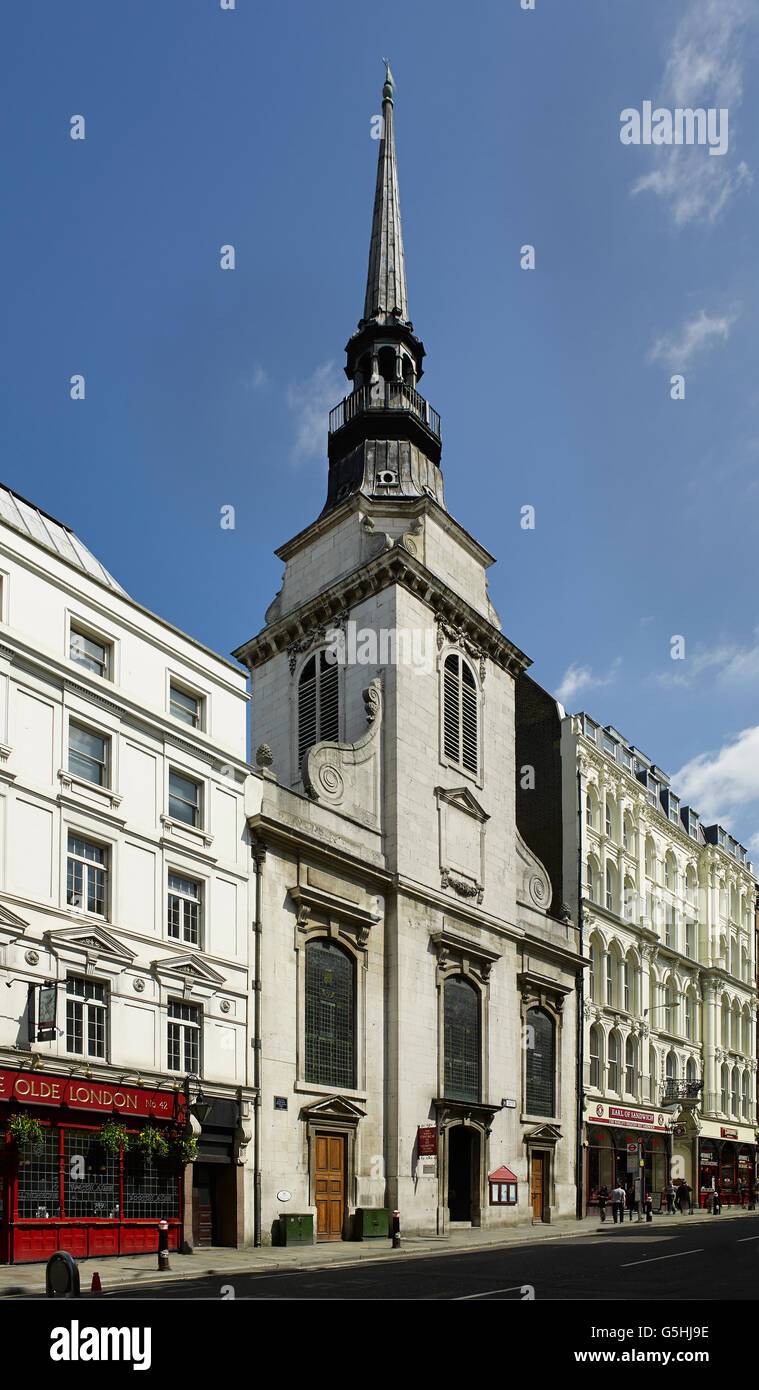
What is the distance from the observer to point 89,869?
2541 centimetres

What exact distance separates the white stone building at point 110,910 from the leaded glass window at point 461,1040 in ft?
33.4

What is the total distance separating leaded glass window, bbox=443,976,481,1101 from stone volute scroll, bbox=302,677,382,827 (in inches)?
263

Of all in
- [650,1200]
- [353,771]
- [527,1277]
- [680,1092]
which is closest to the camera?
[527,1277]

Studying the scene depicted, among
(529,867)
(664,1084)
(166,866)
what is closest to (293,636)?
(529,867)

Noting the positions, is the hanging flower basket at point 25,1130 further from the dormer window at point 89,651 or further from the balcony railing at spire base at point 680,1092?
the balcony railing at spire base at point 680,1092

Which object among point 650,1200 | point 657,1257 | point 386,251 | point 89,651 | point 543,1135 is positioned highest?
point 386,251

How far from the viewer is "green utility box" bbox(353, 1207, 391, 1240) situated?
3125 centimetres

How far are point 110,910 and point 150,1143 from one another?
500 centimetres

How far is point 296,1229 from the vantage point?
94.1ft

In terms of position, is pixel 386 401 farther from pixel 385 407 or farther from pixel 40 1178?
pixel 40 1178

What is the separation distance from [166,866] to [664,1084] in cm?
3800

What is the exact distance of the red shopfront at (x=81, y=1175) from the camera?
853 inches

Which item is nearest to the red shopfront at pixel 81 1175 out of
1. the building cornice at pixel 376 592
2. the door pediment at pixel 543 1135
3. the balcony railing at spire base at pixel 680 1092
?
the door pediment at pixel 543 1135

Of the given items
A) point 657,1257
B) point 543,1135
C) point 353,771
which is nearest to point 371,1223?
point 657,1257
